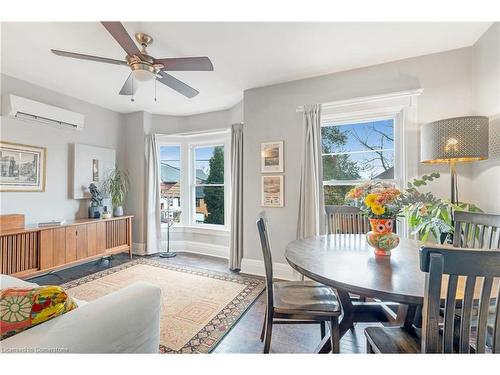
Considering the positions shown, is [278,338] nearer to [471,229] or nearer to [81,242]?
[471,229]

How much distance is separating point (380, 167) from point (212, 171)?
105 inches

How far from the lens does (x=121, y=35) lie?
5.57 ft

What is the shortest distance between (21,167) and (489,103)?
5.09 meters

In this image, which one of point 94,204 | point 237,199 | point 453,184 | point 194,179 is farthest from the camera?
point 194,179

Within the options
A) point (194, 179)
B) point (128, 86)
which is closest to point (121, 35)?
point (128, 86)

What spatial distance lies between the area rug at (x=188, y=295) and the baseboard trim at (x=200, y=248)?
66cm

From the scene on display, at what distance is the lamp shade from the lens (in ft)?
6.27

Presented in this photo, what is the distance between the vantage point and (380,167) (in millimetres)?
2861

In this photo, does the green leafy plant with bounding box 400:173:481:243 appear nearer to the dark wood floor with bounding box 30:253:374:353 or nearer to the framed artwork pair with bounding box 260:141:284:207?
the dark wood floor with bounding box 30:253:374:353

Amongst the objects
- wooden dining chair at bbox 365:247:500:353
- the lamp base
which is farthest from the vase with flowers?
the lamp base

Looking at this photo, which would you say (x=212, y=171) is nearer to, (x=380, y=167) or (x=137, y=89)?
(x=137, y=89)
